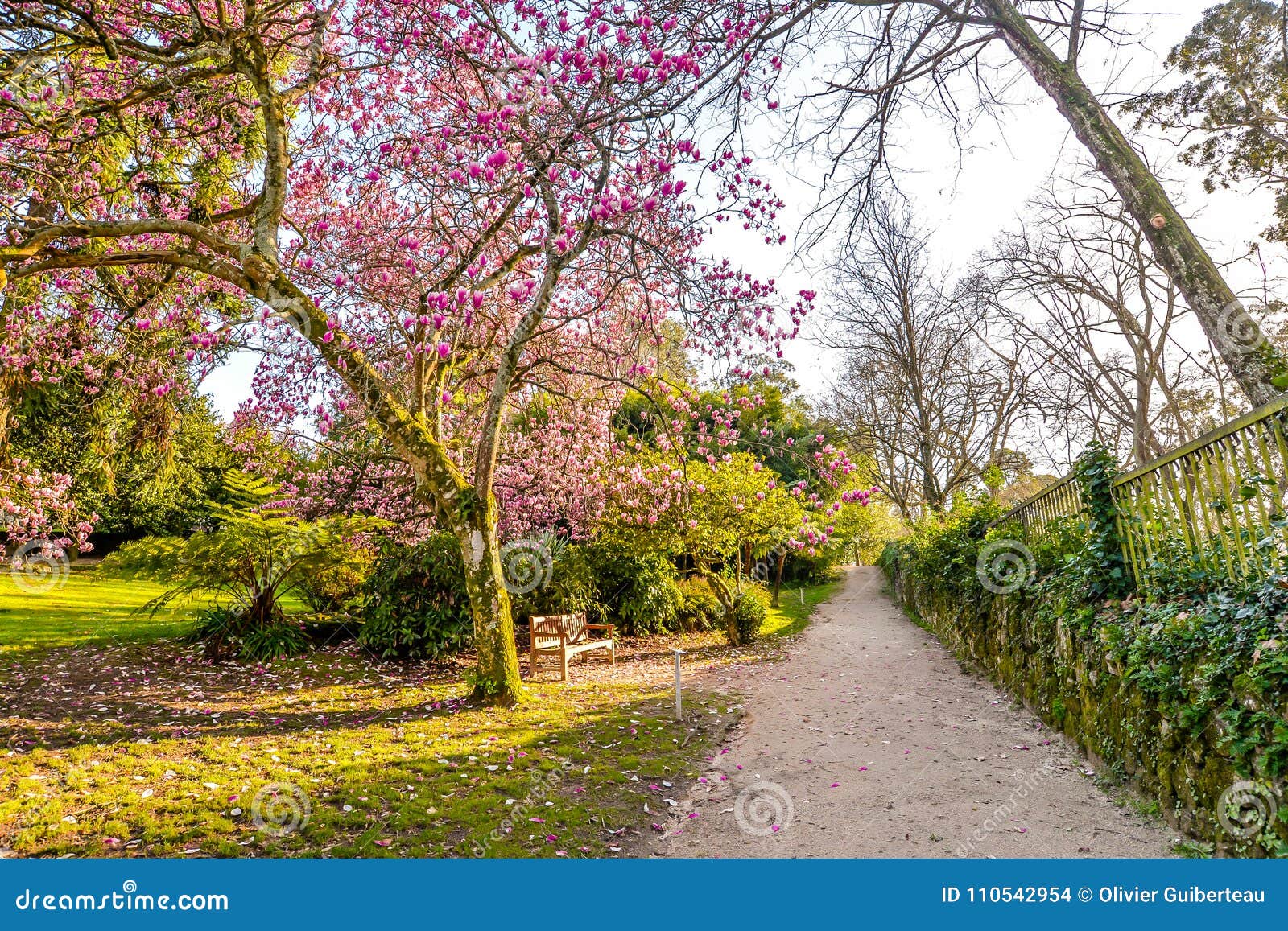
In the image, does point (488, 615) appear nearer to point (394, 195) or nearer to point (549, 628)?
point (549, 628)

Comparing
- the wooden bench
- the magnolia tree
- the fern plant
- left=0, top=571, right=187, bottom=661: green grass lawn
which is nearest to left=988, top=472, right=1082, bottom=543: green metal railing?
the magnolia tree

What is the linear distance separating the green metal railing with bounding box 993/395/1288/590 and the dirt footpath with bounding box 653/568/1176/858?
1650mm

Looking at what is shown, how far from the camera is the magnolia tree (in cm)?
530

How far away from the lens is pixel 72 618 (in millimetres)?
14117

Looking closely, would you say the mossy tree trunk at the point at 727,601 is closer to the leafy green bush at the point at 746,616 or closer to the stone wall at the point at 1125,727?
the leafy green bush at the point at 746,616

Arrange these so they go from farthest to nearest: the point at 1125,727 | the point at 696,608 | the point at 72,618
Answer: the point at 696,608 → the point at 72,618 → the point at 1125,727

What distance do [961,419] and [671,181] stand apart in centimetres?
1860

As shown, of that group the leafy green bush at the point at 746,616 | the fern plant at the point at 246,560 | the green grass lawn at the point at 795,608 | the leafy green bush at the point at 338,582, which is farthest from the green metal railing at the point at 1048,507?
the leafy green bush at the point at 338,582

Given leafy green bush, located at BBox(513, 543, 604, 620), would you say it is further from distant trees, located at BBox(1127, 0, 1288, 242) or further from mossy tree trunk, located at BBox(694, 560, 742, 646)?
distant trees, located at BBox(1127, 0, 1288, 242)

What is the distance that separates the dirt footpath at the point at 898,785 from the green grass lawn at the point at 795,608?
7.71m

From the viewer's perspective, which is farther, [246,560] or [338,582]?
[338,582]

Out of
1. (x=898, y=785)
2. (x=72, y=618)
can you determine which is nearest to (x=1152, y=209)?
(x=898, y=785)

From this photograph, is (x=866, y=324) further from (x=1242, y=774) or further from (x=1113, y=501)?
(x=1242, y=774)

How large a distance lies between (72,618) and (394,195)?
12.1 metres
